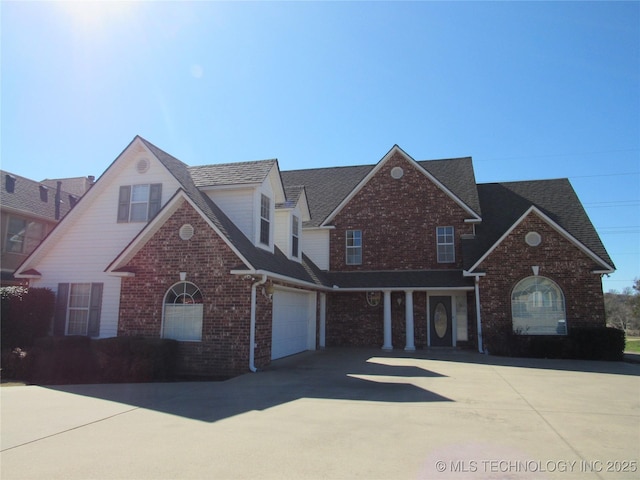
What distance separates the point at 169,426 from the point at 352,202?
53.1ft

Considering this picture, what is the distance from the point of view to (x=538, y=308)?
1738cm

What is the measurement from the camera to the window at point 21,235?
22500 millimetres

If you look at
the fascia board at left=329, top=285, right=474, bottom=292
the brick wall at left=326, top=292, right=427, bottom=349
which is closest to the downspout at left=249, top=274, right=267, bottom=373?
the fascia board at left=329, top=285, right=474, bottom=292

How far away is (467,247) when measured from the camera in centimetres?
1953

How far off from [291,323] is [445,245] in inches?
329

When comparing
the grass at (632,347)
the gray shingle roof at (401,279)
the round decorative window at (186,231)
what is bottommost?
the grass at (632,347)

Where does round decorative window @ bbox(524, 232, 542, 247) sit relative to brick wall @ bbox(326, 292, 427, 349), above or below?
above

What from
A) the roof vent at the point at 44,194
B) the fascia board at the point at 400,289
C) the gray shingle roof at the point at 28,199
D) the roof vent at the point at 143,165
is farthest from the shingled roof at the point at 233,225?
the roof vent at the point at 44,194

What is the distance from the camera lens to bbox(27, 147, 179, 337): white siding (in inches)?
583

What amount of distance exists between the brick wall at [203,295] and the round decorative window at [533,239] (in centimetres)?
1049

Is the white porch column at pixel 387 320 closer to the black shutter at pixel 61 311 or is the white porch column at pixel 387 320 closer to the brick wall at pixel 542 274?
the brick wall at pixel 542 274

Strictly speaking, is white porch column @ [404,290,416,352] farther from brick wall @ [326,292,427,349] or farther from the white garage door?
the white garage door

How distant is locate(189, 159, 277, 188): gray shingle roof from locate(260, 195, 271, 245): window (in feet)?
2.99

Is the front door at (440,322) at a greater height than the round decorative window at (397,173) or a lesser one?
lesser
